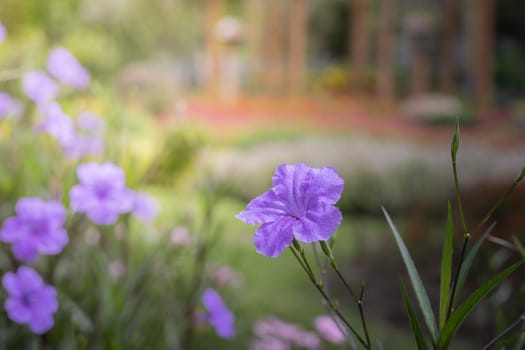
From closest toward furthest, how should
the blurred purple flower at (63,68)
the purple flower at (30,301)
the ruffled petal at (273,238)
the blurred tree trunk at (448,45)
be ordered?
1. the ruffled petal at (273,238)
2. the purple flower at (30,301)
3. the blurred purple flower at (63,68)
4. the blurred tree trunk at (448,45)

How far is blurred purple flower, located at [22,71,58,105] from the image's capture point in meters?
0.94

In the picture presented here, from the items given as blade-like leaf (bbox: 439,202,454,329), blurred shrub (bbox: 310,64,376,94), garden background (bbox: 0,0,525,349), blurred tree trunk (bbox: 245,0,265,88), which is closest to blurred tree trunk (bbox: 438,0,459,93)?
garden background (bbox: 0,0,525,349)

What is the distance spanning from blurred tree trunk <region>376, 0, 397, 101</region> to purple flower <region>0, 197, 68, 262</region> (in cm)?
266

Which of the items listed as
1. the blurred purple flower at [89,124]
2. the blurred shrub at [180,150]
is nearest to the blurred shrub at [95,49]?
the blurred shrub at [180,150]

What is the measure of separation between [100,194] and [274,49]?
2.62 m

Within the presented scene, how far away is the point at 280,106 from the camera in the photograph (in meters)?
3.22

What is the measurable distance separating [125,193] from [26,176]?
269 millimetres

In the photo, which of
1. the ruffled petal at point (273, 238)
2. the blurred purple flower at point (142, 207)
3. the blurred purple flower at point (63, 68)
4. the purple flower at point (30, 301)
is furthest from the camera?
the blurred purple flower at point (63, 68)

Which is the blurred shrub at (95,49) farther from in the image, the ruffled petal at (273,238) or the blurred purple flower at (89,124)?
the ruffled petal at (273,238)

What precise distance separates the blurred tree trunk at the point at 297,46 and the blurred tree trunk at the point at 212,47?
1.33ft

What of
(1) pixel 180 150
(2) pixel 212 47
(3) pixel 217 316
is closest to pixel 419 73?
(2) pixel 212 47

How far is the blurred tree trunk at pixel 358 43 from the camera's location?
318 cm

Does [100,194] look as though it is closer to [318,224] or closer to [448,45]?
[318,224]

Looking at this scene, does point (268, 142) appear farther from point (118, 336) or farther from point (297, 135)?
point (118, 336)
